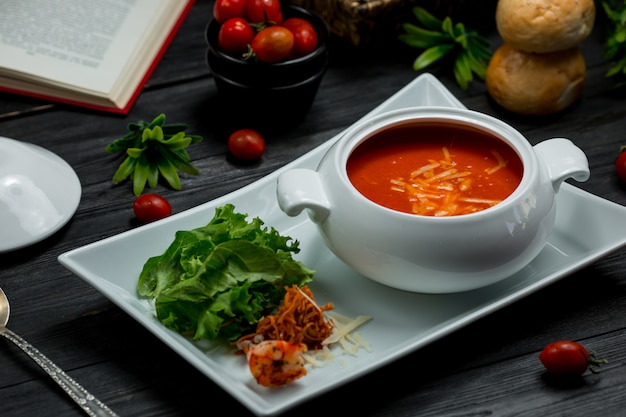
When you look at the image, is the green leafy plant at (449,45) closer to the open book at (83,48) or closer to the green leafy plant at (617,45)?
the green leafy plant at (617,45)

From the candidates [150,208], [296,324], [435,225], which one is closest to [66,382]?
[296,324]

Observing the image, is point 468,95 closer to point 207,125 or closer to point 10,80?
point 207,125

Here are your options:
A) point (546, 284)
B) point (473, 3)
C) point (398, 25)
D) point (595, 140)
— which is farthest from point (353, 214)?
point (473, 3)

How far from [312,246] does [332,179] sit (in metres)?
0.24

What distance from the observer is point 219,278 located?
5.68 feet

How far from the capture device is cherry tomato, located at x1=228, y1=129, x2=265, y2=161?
2467mm

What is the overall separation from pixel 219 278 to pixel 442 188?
19.1 inches

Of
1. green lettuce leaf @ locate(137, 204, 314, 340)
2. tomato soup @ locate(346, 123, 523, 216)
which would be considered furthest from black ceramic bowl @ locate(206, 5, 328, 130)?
green lettuce leaf @ locate(137, 204, 314, 340)

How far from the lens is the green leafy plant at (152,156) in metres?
2.39

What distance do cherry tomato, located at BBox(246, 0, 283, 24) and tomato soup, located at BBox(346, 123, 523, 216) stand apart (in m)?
0.70

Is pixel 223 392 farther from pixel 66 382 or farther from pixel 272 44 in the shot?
pixel 272 44

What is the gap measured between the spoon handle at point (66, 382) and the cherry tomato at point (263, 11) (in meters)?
1.12

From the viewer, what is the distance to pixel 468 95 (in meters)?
2.76

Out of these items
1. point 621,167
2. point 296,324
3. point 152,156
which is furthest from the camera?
point 152,156
